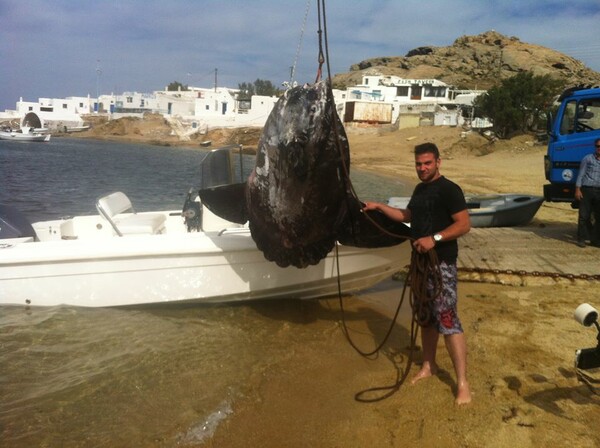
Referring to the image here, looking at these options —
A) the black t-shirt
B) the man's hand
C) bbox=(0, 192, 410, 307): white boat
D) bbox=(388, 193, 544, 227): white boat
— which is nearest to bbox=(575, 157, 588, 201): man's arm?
bbox=(388, 193, 544, 227): white boat

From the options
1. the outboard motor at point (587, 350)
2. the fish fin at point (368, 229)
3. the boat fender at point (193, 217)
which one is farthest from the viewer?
the boat fender at point (193, 217)

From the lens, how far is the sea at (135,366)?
3580 mm

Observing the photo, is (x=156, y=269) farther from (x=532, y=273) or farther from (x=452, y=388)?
(x=532, y=273)

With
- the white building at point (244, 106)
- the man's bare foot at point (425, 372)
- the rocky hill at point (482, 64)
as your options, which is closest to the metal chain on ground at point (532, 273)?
the man's bare foot at point (425, 372)

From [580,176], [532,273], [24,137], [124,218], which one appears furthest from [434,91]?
[124,218]

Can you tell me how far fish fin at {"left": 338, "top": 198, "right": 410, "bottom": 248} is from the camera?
4.20 m

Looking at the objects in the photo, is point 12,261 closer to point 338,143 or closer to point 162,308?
point 162,308

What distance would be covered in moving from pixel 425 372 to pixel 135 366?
2.64 metres

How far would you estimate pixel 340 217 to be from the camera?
4.22 metres

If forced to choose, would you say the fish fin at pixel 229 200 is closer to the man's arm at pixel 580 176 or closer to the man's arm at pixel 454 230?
the man's arm at pixel 454 230

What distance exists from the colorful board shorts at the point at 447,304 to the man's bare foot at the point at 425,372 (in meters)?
0.55

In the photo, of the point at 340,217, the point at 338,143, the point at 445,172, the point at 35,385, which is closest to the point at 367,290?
the point at 340,217

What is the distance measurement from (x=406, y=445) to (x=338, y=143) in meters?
2.32

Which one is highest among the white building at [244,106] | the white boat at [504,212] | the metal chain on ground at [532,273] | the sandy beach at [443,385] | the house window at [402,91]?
the house window at [402,91]
